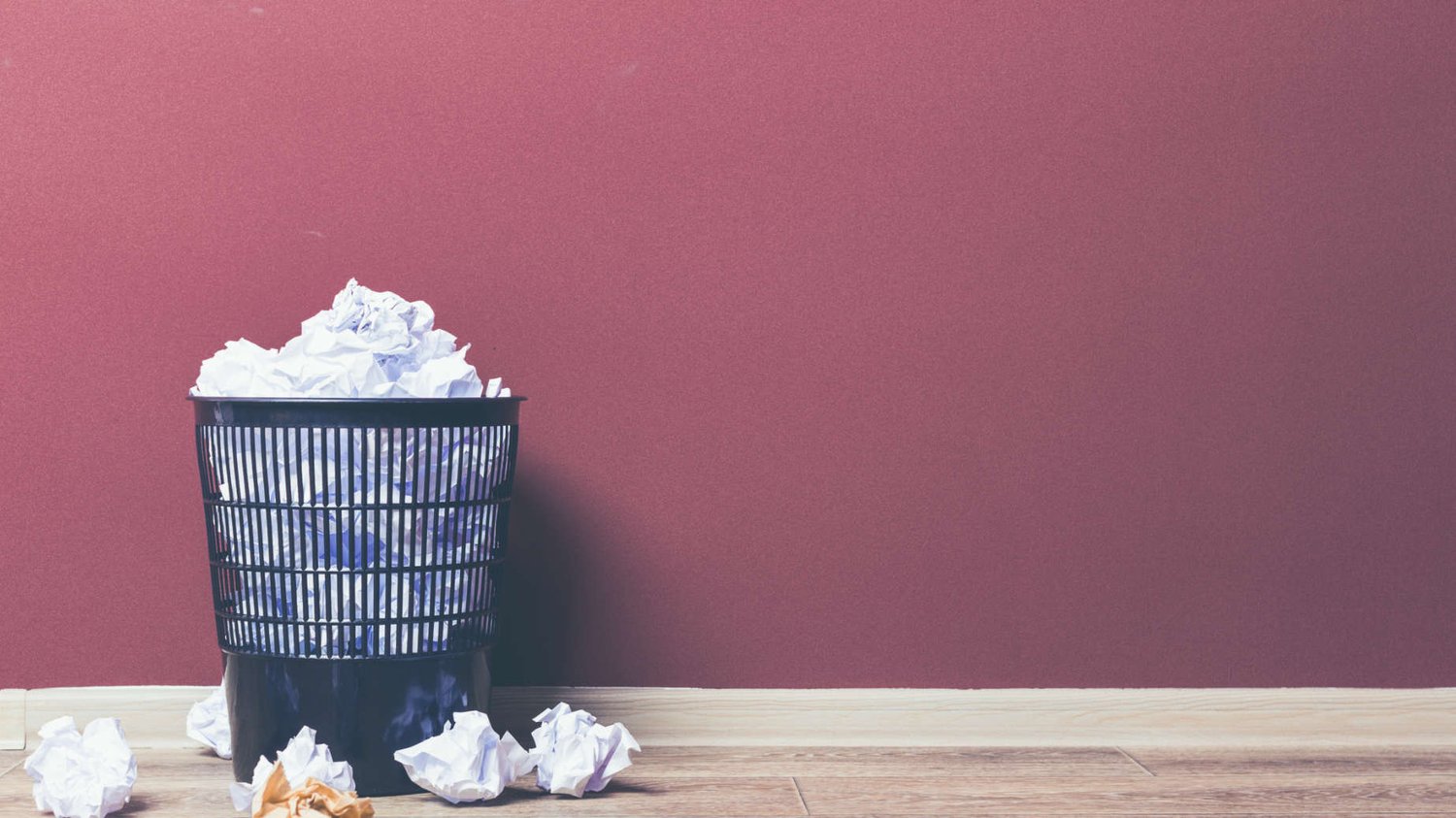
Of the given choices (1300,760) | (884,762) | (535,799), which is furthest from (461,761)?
(1300,760)

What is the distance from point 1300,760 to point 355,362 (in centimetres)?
118

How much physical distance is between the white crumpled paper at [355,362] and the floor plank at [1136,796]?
57 cm

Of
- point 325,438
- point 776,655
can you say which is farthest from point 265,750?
point 776,655

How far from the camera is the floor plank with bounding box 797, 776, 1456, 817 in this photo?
125cm

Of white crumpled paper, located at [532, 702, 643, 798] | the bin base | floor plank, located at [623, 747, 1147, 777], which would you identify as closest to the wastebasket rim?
the bin base

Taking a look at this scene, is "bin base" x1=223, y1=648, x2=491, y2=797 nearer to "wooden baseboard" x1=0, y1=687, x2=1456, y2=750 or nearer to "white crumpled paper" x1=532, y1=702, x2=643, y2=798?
"white crumpled paper" x1=532, y1=702, x2=643, y2=798

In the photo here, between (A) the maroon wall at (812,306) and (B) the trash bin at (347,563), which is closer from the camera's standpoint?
(B) the trash bin at (347,563)

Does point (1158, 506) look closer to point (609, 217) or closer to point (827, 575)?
point (827, 575)

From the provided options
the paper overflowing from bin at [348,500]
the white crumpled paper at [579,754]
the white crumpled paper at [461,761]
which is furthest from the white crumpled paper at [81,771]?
the white crumpled paper at [579,754]

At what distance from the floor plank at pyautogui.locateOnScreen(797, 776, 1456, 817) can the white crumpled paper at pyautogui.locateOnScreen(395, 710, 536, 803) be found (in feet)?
1.05

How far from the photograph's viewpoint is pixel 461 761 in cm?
125

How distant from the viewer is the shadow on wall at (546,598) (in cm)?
159

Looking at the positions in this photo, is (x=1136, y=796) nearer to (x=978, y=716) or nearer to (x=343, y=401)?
(x=978, y=716)

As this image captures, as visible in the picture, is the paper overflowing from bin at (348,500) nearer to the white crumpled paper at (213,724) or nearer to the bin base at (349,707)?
the bin base at (349,707)
